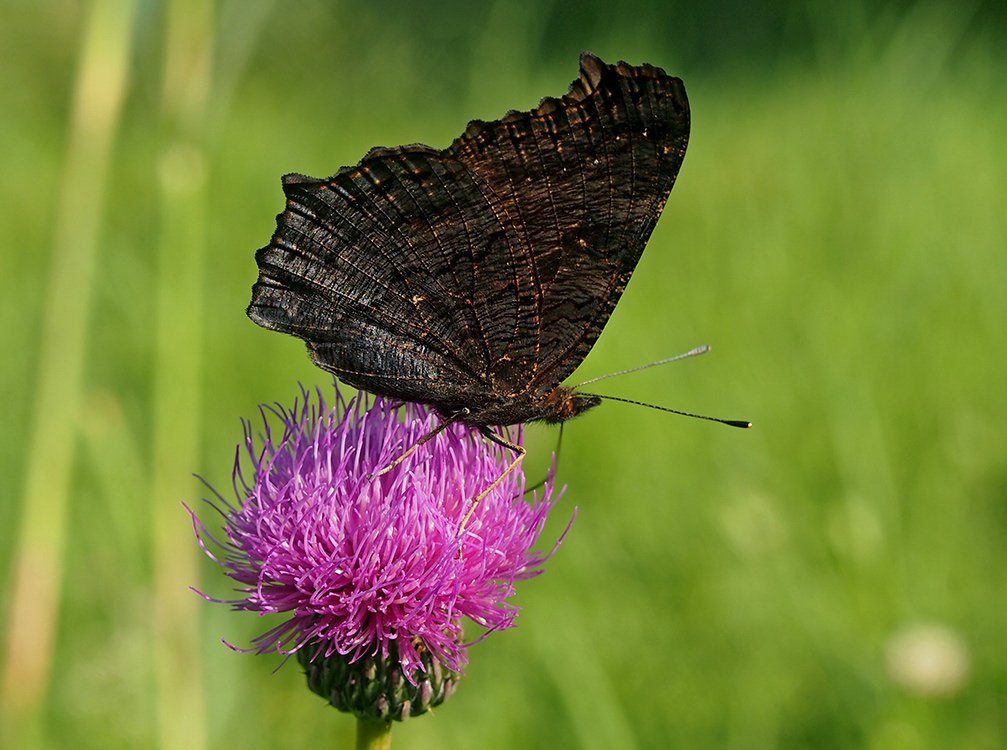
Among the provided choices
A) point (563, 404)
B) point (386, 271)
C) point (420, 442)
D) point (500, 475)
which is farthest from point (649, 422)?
point (420, 442)

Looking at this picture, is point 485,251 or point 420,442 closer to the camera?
point 420,442

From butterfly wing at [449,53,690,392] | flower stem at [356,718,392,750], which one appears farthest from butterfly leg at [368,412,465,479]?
flower stem at [356,718,392,750]

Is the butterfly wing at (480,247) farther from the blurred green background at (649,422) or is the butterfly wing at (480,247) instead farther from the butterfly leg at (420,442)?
the blurred green background at (649,422)

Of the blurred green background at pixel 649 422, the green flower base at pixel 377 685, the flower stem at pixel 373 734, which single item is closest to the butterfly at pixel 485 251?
the blurred green background at pixel 649 422

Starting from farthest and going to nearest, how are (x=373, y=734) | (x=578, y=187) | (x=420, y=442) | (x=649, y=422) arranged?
(x=649, y=422)
(x=578, y=187)
(x=420, y=442)
(x=373, y=734)


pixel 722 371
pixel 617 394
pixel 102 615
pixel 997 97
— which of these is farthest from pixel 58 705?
pixel 997 97

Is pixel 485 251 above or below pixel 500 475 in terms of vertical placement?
above

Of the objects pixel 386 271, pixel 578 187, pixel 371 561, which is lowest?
pixel 371 561

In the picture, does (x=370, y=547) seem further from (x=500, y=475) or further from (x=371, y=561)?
(x=500, y=475)
